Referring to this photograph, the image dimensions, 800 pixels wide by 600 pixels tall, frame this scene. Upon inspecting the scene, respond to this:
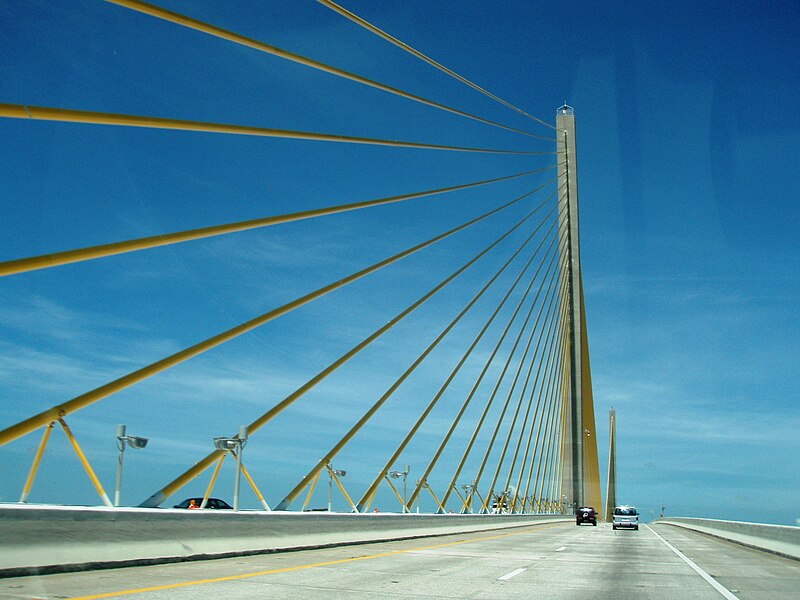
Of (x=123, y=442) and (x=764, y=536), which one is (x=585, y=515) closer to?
(x=764, y=536)

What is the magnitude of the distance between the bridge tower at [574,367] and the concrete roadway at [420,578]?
3063cm

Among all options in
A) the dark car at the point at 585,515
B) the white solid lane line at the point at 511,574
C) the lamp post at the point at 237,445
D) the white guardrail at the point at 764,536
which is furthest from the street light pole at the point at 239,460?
the dark car at the point at 585,515

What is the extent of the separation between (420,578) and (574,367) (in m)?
42.9

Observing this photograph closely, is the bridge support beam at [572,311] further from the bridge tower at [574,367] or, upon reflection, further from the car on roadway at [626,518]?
the car on roadway at [626,518]

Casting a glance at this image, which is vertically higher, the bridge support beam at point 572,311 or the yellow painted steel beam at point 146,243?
the bridge support beam at point 572,311

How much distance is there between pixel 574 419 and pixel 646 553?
110ft

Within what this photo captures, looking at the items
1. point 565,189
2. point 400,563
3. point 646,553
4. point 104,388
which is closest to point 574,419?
point 565,189

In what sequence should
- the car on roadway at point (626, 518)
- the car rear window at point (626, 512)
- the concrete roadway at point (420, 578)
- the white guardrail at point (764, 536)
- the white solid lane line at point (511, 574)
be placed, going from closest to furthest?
the concrete roadway at point (420, 578)
the white solid lane line at point (511, 574)
the white guardrail at point (764, 536)
the car on roadway at point (626, 518)
the car rear window at point (626, 512)

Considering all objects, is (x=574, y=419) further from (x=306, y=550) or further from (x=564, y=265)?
Answer: (x=306, y=550)

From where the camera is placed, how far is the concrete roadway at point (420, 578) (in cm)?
864

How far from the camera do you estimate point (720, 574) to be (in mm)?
13859

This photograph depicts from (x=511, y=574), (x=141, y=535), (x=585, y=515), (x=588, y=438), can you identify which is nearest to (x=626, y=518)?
(x=585, y=515)

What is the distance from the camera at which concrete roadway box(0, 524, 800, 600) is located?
8.64 m

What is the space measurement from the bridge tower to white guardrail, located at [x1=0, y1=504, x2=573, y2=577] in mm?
30815
